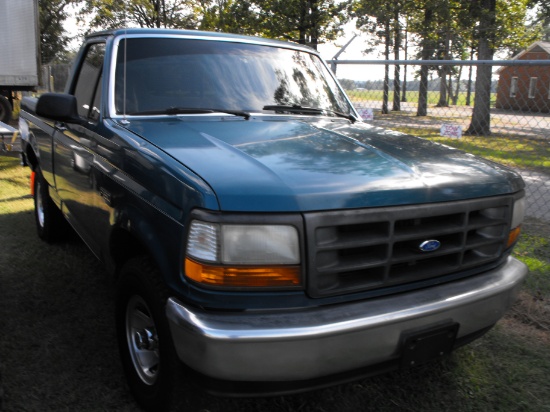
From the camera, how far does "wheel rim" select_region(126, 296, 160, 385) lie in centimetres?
239

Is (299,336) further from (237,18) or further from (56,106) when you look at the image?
(237,18)

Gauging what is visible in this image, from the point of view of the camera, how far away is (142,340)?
2469mm

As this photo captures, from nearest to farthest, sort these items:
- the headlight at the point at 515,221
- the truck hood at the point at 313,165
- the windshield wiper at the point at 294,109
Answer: the truck hood at the point at 313,165, the headlight at the point at 515,221, the windshield wiper at the point at 294,109

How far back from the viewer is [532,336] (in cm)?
340

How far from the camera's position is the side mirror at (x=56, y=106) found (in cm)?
302

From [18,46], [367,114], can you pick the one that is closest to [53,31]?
[18,46]

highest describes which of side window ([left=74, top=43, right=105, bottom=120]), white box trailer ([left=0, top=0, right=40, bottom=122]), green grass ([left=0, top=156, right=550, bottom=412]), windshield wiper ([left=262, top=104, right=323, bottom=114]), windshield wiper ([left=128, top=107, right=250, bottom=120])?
white box trailer ([left=0, top=0, right=40, bottom=122])

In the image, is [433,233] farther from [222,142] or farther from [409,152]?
[222,142]

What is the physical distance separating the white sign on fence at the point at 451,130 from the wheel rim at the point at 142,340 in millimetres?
4135

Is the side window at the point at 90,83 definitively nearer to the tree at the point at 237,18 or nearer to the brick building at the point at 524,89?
the brick building at the point at 524,89

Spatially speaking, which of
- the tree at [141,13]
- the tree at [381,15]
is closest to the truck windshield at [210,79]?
the tree at [381,15]

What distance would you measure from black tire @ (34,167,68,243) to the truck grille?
3.47 metres

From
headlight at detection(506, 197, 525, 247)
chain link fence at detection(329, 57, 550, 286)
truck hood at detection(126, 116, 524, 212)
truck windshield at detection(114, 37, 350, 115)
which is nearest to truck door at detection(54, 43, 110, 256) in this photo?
truck windshield at detection(114, 37, 350, 115)

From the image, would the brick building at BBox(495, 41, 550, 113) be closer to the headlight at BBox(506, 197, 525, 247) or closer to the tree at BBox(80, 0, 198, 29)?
the headlight at BBox(506, 197, 525, 247)
